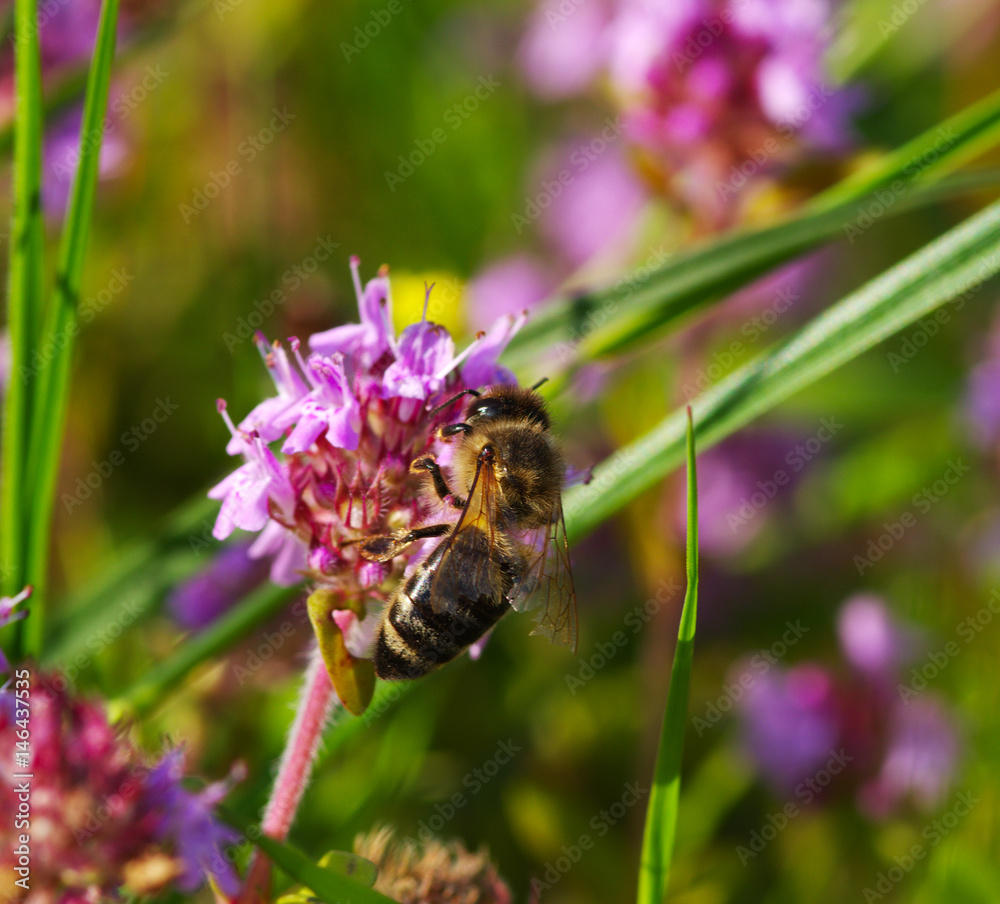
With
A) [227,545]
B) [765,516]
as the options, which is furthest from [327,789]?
[765,516]

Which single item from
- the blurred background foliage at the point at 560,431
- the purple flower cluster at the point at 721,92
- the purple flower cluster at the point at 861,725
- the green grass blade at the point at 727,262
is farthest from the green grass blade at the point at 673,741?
the purple flower cluster at the point at 721,92

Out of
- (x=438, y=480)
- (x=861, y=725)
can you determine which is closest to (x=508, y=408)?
(x=438, y=480)

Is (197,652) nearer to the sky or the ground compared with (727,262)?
nearer to the sky

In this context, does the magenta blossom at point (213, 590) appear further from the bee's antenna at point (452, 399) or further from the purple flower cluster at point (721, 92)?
the purple flower cluster at point (721, 92)

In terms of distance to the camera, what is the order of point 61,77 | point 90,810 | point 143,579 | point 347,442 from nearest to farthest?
1. point 90,810
2. point 347,442
3. point 143,579
4. point 61,77

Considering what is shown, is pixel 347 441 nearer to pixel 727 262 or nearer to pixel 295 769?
pixel 295 769

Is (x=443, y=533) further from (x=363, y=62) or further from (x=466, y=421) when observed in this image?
(x=363, y=62)

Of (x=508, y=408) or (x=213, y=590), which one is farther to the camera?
(x=213, y=590)
